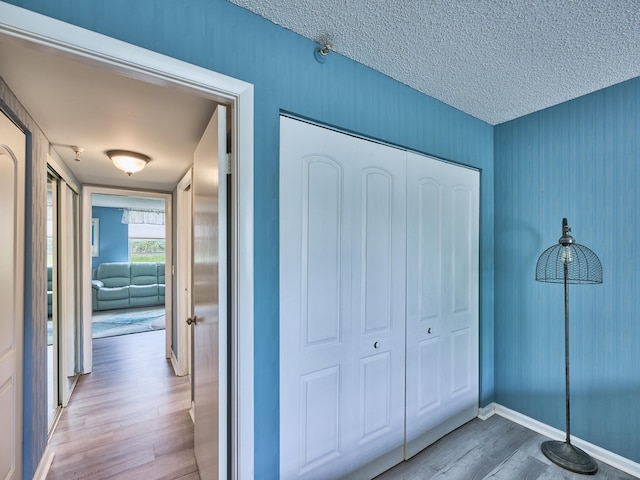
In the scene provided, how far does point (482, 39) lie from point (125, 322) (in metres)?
6.50

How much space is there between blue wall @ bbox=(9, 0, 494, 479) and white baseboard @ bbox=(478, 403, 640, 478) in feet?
6.63

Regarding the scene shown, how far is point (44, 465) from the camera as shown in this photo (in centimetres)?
186

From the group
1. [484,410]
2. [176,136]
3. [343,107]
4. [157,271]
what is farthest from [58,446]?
[157,271]

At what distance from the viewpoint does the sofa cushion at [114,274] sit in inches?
260

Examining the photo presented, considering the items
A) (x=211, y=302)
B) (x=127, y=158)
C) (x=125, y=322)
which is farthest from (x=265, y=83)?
(x=125, y=322)

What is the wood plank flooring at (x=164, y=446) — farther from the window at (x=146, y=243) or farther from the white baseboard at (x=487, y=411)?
the window at (x=146, y=243)

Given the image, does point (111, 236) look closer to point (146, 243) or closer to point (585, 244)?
point (146, 243)

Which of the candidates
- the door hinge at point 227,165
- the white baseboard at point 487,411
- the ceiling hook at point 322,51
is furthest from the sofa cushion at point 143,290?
the ceiling hook at point 322,51

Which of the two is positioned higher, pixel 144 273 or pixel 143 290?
pixel 144 273

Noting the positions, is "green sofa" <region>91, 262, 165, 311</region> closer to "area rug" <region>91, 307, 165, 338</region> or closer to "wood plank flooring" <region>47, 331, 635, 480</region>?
"area rug" <region>91, 307, 165, 338</region>

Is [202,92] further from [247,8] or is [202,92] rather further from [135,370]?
[135,370]

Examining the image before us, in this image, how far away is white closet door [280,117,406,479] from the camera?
4.75ft

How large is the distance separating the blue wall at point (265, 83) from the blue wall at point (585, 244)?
1148mm

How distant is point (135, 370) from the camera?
11.5 feet
